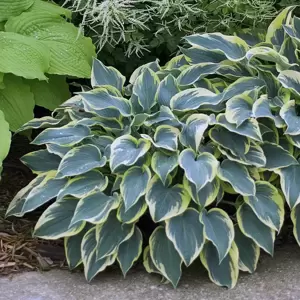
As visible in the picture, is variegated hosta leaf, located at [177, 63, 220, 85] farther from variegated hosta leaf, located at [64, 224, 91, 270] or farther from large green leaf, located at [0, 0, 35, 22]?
large green leaf, located at [0, 0, 35, 22]

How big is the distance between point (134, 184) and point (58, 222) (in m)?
0.34

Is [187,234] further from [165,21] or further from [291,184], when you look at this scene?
[165,21]

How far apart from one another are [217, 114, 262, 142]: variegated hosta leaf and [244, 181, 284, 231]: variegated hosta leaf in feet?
0.62

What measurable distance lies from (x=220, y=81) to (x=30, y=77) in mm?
864

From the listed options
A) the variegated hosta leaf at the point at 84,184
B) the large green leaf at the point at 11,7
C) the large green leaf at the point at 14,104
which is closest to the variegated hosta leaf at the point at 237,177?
the variegated hosta leaf at the point at 84,184

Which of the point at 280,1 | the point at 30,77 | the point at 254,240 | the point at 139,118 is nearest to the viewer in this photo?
the point at 254,240

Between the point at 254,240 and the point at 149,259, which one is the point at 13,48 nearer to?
the point at 149,259

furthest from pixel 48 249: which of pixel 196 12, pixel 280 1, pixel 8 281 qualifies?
pixel 280 1

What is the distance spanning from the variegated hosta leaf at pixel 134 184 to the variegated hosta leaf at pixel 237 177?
281 mm

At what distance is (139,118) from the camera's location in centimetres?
249

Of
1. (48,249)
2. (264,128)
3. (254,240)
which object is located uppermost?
(264,128)

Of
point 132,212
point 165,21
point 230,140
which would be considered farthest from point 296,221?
point 165,21

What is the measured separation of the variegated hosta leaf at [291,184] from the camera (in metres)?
2.30

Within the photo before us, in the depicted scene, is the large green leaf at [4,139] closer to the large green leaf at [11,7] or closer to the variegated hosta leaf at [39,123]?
the variegated hosta leaf at [39,123]
